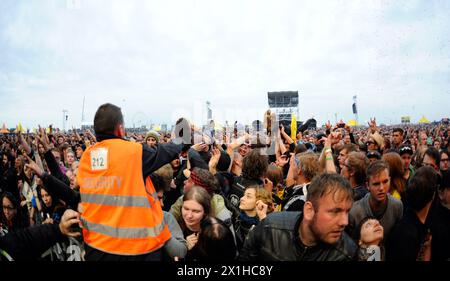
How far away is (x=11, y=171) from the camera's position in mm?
7465

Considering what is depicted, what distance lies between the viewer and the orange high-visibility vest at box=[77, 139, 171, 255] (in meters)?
2.35

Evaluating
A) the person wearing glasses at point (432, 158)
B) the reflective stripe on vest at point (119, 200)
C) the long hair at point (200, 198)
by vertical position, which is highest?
the person wearing glasses at point (432, 158)

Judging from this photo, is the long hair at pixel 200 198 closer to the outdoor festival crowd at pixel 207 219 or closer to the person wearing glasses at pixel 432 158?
the outdoor festival crowd at pixel 207 219

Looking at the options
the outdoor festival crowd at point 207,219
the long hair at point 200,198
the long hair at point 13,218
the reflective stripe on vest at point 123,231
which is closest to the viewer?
the outdoor festival crowd at point 207,219

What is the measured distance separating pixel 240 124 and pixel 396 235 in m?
6.71

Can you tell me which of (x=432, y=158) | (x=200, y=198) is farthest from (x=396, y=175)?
(x=200, y=198)

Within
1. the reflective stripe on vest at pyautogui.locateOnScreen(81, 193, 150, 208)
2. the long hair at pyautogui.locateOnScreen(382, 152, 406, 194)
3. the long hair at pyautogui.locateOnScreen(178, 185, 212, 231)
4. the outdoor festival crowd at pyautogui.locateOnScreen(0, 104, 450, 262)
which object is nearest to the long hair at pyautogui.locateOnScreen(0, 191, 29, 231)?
the outdoor festival crowd at pyautogui.locateOnScreen(0, 104, 450, 262)

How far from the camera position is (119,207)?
7.72 ft

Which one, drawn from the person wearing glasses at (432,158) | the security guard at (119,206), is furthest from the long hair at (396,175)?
the security guard at (119,206)

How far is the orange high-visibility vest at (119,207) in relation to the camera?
2354 millimetres

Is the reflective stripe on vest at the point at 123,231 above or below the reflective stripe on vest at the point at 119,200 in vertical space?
A: below

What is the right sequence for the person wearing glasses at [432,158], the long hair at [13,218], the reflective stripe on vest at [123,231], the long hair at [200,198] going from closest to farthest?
the reflective stripe on vest at [123,231]
the long hair at [200,198]
the long hair at [13,218]
the person wearing glasses at [432,158]

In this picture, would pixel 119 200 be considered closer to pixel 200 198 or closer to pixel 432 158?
pixel 200 198
